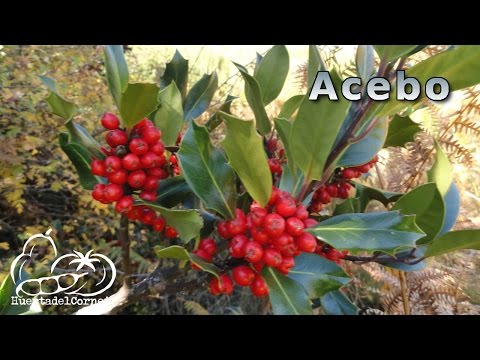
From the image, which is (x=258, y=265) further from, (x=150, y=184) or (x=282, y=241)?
(x=150, y=184)

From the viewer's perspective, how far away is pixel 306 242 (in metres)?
0.76

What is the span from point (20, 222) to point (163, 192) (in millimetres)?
2019

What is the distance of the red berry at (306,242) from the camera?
76 cm

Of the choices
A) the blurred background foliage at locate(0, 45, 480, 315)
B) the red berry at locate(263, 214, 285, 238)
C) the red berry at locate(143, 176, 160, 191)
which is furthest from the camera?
the blurred background foliage at locate(0, 45, 480, 315)

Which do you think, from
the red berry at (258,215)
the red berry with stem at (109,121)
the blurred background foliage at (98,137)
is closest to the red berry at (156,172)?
the red berry with stem at (109,121)

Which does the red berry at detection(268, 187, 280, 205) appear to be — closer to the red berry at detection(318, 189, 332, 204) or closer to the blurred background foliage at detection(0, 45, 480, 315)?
the red berry at detection(318, 189, 332, 204)

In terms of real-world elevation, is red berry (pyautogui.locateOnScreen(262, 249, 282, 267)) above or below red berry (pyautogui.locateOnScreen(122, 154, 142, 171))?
below

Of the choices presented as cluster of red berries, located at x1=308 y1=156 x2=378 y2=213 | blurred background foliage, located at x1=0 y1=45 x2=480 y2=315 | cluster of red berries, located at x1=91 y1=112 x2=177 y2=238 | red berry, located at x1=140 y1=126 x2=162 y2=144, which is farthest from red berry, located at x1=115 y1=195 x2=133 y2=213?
blurred background foliage, located at x1=0 y1=45 x2=480 y2=315

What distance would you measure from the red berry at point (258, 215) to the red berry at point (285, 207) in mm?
23

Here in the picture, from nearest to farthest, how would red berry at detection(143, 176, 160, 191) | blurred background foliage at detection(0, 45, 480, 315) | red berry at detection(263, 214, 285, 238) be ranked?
red berry at detection(263, 214, 285, 238)
red berry at detection(143, 176, 160, 191)
blurred background foliage at detection(0, 45, 480, 315)

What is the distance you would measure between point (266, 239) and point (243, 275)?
0.09 m

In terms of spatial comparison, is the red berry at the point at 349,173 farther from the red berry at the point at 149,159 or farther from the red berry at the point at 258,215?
the red berry at the point at 149,159

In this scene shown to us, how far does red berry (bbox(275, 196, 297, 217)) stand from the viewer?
76 cm

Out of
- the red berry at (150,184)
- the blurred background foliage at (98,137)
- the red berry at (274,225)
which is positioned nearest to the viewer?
the red berry at (274,225)
